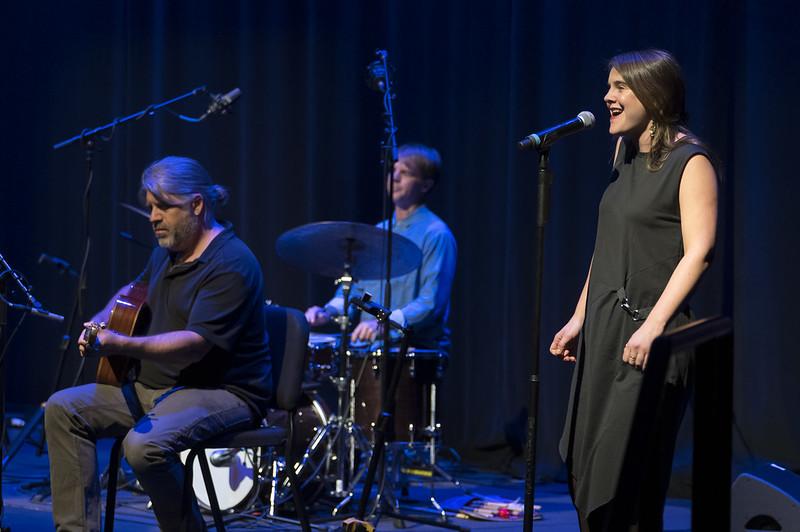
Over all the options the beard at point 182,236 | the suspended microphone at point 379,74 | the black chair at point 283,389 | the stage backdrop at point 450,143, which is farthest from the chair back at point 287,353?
the stage backdrop at point 450,143

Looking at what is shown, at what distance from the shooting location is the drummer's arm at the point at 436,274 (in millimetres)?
4441

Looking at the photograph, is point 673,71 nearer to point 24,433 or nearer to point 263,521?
point 263,521

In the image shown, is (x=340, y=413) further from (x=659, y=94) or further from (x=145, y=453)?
(x=659, y=94)

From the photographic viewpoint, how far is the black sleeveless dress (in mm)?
2473

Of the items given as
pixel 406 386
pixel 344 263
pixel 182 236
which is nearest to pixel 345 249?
pixel 344 263

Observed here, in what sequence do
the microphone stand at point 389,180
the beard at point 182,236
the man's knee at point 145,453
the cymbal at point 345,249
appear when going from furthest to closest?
the cymbal at point 345,249 < the microphone stand at point 389,180 < the beard at point 182,236 < the man's knee at point 145,453

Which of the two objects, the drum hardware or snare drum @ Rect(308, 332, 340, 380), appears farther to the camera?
snare drum @ Rect(308, 332, 340, 380)

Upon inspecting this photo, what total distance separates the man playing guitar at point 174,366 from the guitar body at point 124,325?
14 millimetres

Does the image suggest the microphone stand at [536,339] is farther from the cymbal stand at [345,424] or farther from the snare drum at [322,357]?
the snare drum at [322,357]

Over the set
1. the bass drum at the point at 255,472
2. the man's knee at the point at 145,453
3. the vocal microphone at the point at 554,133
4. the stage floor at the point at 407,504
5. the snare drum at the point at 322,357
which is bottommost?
the stage floor at the point at 407,504

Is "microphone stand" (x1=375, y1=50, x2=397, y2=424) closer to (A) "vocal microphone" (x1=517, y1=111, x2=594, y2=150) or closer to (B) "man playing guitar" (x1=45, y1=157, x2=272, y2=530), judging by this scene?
(B) "man playing guitar" (x1=45, y1=157, x2=272, y2=530)

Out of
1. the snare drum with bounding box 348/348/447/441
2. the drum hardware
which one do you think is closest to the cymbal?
the drum hardware

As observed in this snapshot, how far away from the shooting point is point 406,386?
4305 mm

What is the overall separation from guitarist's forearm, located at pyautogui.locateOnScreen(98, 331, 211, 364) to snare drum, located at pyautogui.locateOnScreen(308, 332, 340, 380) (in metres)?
1.09
